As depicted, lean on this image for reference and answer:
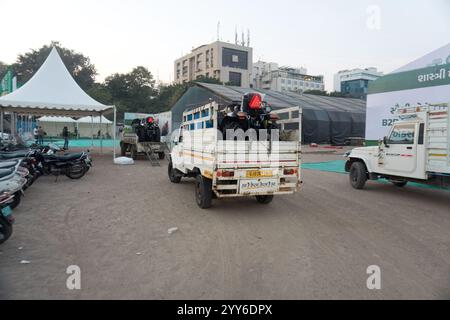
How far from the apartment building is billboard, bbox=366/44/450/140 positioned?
62870mm

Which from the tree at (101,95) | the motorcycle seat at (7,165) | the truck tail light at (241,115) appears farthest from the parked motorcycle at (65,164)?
the tree at (101,95)

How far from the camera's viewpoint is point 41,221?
202 inches

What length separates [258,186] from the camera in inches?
219

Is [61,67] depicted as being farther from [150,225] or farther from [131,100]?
[131,100]

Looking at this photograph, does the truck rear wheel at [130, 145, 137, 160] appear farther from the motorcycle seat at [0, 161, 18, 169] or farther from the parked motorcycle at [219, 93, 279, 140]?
the parked motorcycle at [219, 93, 279, 140]

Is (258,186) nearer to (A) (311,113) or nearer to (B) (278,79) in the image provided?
(A) (311,113)

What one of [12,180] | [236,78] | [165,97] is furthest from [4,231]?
[236,78]

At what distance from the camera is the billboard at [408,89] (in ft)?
39.5

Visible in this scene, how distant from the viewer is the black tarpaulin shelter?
26234mm

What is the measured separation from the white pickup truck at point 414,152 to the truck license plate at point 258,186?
3731 millimetres

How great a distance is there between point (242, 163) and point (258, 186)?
20.8 inches

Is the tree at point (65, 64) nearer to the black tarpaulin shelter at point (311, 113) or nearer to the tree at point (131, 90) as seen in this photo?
the tree at point (131, 90)

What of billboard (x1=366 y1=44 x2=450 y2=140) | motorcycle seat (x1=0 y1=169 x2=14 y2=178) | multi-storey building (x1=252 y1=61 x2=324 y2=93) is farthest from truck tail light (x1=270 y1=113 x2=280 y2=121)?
multi-storey building (x1=252 y1=61 x2=324 y2=93)
